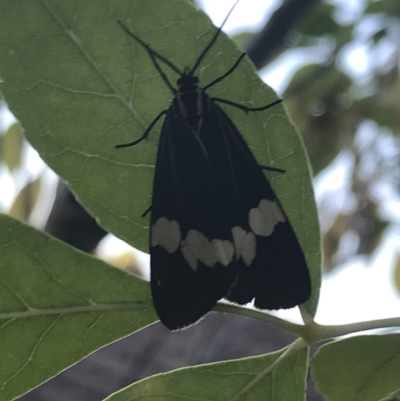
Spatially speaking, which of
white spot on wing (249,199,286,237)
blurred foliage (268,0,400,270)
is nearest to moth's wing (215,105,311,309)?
white spot on wing (249,199,286,237)

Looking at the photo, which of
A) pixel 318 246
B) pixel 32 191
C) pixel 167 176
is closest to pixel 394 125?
pixel 32 191

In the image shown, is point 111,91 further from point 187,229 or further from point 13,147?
point 13,147

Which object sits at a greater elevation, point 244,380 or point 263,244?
point 263,244

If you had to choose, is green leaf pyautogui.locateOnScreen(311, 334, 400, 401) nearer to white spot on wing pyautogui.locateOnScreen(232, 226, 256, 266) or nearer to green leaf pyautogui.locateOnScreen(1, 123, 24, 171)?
white spot on wing pyautogui.locateOnScreen(232, 226, 256, 266)

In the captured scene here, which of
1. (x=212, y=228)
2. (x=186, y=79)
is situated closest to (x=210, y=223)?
(x=212, y=228)

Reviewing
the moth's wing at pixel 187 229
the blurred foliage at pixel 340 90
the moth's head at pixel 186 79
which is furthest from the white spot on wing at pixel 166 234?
the blurred foliage at pixel 340 90

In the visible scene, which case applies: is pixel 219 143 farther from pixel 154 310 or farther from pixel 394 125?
pixel 394 125

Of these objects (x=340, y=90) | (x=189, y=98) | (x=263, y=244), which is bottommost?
(x=340, y=90)
